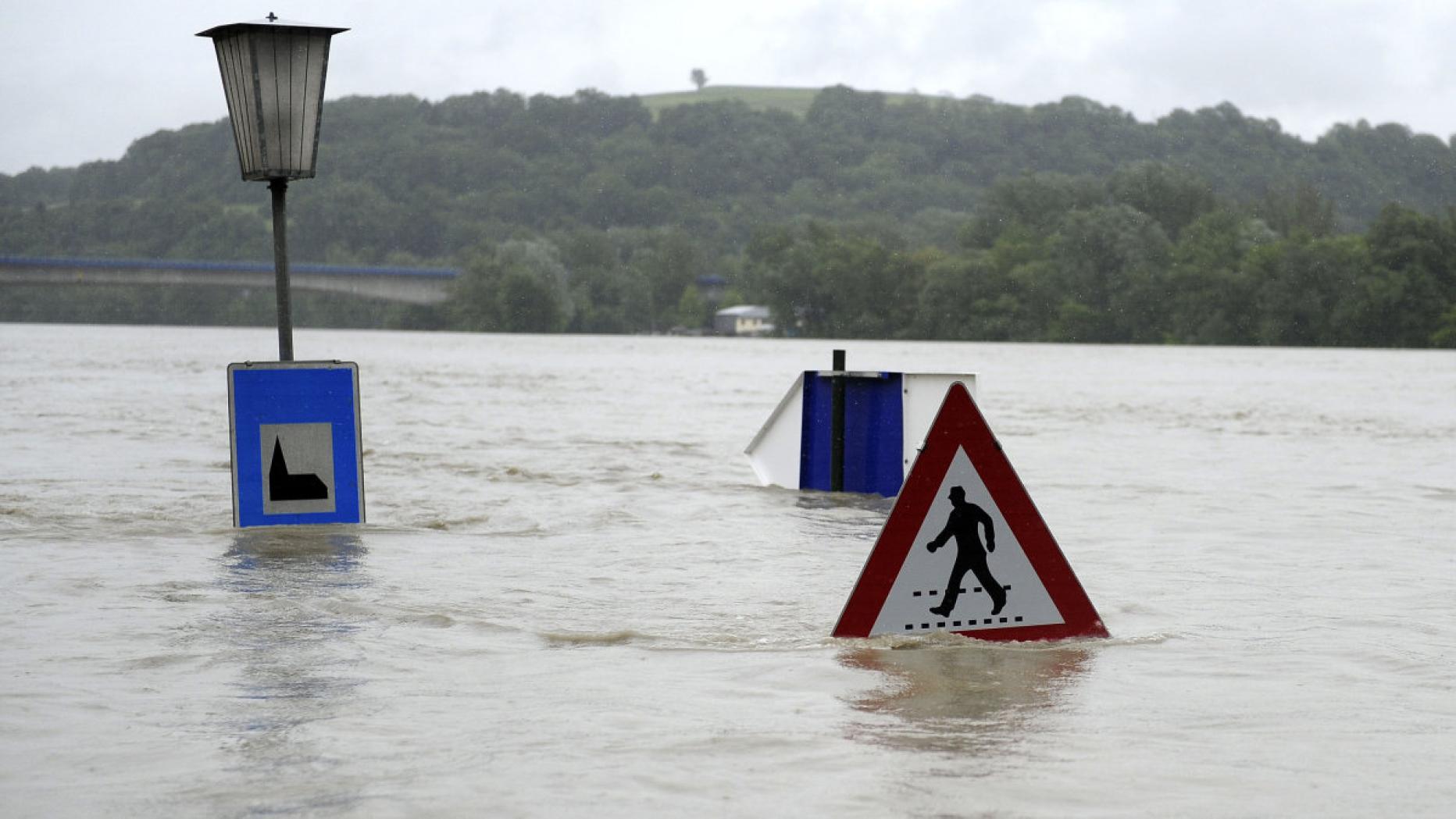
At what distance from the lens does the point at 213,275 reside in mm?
114375

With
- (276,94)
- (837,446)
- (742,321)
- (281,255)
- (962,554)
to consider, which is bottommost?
(742,321)

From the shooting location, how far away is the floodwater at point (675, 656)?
15.7 ft

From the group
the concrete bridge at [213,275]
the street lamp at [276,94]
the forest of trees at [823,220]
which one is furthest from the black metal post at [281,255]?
the concrete bridge at [213,275]

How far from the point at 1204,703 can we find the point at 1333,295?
329ft

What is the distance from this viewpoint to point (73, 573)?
881 centimetres

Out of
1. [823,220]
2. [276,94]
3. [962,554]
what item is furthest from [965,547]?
[823,220]

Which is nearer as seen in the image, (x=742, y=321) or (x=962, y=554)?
(x=962, y=554)

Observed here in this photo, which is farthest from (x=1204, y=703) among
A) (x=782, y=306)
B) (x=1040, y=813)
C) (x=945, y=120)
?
(x=945, y=120)

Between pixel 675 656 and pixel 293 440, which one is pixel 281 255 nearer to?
pixel 293 440

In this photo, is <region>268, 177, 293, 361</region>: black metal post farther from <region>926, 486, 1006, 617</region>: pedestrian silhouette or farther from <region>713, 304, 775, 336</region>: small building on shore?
<region>713, 304, 775, 336</region>: small building on shore

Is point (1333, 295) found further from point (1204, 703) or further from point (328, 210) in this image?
point (1204, 703)

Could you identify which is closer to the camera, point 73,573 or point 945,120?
point 73,573

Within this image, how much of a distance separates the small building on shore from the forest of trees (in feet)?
6.04

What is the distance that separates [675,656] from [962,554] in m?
1.14
